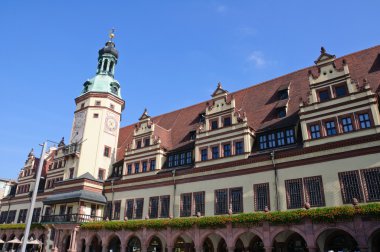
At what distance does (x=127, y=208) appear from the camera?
3506 centimetres

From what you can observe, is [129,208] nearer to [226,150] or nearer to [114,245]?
[114,245]

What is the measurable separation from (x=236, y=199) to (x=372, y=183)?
10151 millimetres

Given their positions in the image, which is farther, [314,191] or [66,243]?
[66,243]

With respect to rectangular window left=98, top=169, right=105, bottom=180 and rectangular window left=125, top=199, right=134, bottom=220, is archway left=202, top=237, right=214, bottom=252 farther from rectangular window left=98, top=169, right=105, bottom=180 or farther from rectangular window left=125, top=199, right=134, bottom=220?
rectangular window left=98, top=169, right=105, bottom=180

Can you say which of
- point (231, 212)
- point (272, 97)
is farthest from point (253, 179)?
point (272, 97)

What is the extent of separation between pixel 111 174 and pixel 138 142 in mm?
5978

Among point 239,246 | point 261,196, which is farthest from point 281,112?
point 239,246

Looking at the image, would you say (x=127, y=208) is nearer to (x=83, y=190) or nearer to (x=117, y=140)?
(x=83, y=190)

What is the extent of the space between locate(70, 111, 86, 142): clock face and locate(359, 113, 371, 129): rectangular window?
31047 mm

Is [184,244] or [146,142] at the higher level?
[146,142]

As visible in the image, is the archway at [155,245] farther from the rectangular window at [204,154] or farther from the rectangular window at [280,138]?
the rectangular window at [280,138]

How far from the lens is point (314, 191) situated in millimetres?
23422

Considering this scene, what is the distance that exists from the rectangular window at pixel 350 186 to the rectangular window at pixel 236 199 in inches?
309

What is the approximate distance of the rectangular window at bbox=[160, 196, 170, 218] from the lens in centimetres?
3140
